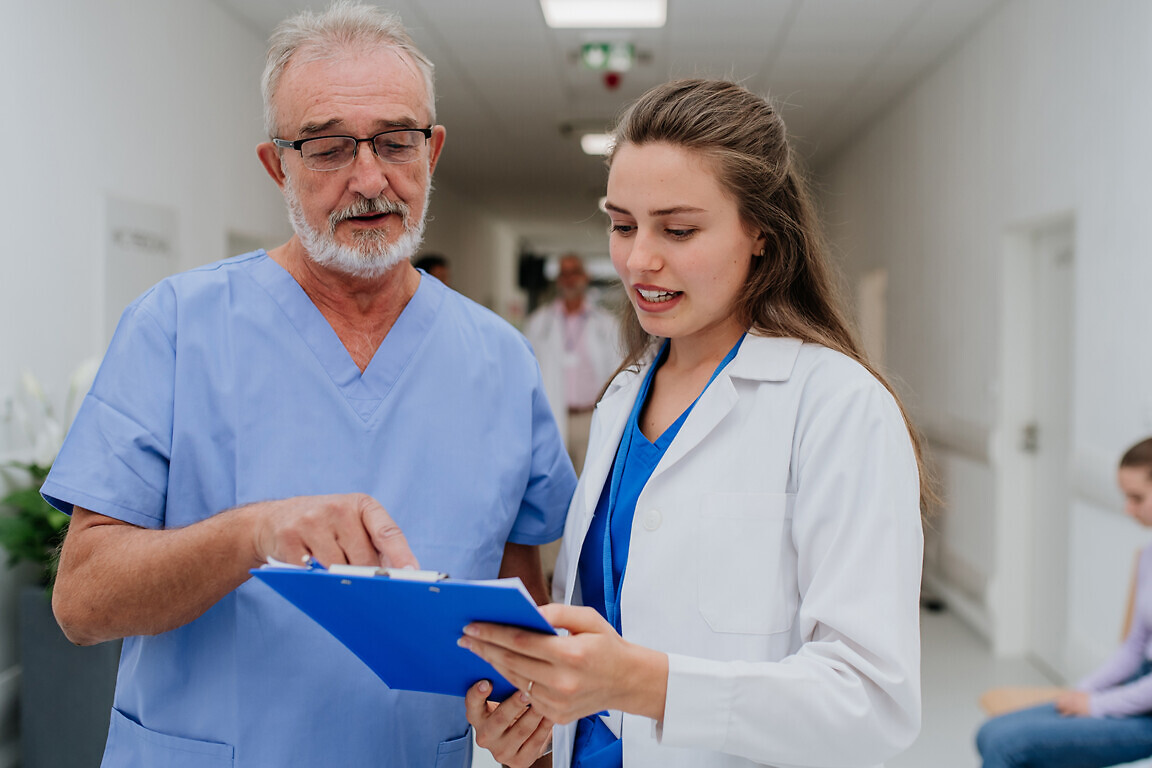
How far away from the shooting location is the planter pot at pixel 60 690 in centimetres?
268

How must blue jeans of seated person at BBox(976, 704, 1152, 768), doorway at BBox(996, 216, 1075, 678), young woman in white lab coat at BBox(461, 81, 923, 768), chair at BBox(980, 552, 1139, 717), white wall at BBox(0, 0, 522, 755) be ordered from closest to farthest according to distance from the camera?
young woman in white lab coat at BBox(461, 81, 923, 768)
blue jeans of seated person at BBox(976, 704, 1152, 768)
chair at BBox(980, 552, 1139, 717)
white wall at BBox(0, 0, 522, 755)
doorway at BBox(996, 216, 1075, 678)

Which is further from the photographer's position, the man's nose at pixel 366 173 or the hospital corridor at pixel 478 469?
the man's nose at pixel 366 173

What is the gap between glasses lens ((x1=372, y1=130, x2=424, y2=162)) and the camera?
1.28m

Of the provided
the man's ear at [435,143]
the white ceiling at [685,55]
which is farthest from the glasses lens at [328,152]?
the white ceiling at [685,55]

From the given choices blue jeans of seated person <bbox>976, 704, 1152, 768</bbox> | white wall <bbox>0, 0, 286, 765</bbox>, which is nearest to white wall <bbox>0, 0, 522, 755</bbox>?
white wall <bbox>0, 0, 286, 765</bbox>

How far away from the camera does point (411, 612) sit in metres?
0.85

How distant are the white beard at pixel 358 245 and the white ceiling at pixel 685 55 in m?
1.75

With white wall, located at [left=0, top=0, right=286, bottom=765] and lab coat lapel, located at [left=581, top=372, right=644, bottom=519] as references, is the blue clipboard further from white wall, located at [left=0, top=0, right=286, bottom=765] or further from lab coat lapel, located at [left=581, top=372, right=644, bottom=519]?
white wall, located at [left=0, top=0, right=286, bottom=765]

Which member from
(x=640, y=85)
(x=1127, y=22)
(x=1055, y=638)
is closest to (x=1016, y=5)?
(x=1127, y=22)

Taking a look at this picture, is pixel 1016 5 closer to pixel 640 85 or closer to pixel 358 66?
pixel 640 85

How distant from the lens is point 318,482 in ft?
4.03

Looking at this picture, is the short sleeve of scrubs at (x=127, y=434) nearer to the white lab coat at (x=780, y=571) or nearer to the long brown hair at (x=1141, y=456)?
the white lab coat at (x=780, y=571)

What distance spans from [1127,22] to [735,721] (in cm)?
332

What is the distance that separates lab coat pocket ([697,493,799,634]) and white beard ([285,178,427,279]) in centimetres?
58
